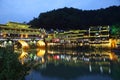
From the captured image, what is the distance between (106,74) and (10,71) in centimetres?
2389

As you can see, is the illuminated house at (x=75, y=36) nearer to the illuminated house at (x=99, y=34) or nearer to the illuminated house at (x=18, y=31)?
the illuminated house at (x=99, y=34)

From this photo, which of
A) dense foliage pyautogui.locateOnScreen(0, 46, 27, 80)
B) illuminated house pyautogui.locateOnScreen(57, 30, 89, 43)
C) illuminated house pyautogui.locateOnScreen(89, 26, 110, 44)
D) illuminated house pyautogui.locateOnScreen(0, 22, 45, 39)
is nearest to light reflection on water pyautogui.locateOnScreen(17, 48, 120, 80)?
dense foliage pyautogui.locateOnScreen(0, 46, 27, 80)

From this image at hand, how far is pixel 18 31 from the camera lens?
327 ft

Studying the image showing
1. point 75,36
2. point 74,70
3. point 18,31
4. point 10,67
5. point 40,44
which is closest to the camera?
point 10,67

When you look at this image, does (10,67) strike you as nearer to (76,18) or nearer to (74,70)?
(74,70)

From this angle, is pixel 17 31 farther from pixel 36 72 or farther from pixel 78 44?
pixel 36 72

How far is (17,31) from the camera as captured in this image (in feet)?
324

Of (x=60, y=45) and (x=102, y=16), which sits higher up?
(x=102, y=16)

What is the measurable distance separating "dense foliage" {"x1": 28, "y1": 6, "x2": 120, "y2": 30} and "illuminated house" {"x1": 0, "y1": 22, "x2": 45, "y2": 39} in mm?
6348

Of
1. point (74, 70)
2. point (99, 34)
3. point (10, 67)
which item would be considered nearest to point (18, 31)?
point (99, 34)

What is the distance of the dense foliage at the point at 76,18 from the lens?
107 meters

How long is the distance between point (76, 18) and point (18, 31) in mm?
20704

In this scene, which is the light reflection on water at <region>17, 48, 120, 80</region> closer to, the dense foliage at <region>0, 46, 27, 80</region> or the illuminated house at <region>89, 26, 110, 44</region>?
the dense foliage at <region>0, 46, 27, 80</region>

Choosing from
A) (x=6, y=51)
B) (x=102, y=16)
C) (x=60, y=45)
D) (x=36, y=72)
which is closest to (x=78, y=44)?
(x=60, y=45)
